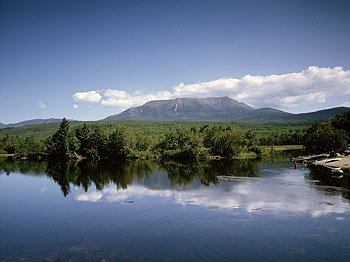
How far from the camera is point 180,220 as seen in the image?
114ft

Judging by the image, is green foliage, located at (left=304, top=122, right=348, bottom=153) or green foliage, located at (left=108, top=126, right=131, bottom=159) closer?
green foliage, located at (left=304, top=122, right=348, bottom=153)

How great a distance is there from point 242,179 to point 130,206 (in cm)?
2602

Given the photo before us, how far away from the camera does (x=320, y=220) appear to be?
33.0 meters

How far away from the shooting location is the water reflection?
1578 inches

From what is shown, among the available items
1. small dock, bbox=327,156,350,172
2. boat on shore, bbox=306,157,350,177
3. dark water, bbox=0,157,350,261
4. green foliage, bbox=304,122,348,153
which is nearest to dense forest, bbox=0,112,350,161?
green foliage, bbox=304,122,348,153

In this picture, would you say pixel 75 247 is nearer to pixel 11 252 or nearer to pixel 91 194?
pixel 11 252

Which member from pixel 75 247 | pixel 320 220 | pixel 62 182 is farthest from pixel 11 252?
pixel 62 182

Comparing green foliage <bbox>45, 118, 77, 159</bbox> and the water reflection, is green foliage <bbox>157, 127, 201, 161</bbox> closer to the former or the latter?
the water reflection

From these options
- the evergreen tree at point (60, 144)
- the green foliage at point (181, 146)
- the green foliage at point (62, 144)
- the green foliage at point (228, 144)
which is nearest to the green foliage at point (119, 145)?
the green foliage at point (181, 146)

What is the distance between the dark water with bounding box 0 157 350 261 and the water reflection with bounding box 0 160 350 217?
0.14 metres

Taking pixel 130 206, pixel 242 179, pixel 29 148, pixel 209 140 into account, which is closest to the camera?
pixel 130 206

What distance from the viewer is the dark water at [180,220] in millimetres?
25953

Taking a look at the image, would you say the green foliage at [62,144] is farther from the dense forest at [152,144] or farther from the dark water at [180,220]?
A: the dark water at [180,220]

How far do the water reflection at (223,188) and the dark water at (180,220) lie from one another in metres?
0.14
